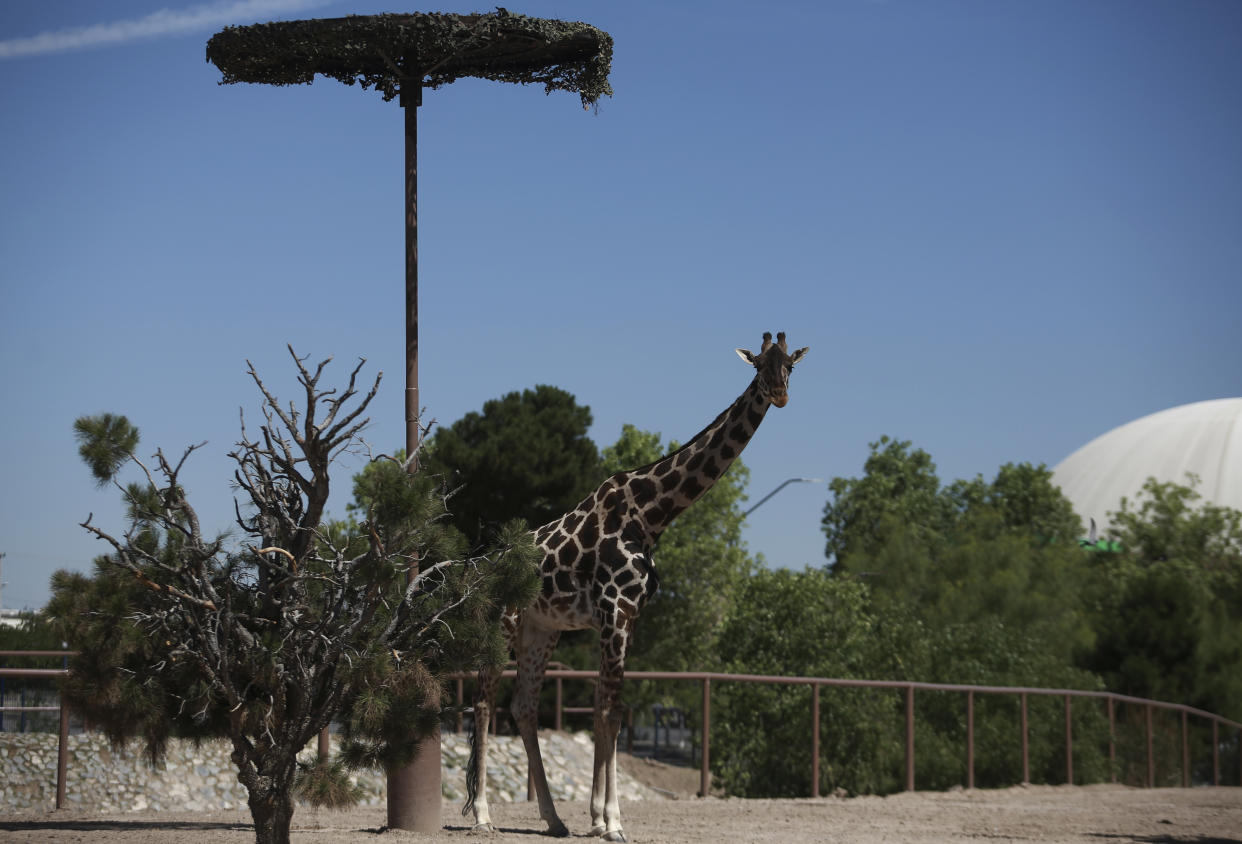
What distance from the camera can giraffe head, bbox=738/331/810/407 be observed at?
1068 centimetres

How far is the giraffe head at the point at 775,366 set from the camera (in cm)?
1068

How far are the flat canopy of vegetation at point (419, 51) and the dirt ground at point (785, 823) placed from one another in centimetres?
559

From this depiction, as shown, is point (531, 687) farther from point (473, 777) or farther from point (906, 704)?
point (906, 704)

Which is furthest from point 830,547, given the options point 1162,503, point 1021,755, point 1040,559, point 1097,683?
point 1021,755

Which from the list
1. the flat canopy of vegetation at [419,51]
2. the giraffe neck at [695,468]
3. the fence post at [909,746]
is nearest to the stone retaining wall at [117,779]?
the giraffe neck at [695,468]

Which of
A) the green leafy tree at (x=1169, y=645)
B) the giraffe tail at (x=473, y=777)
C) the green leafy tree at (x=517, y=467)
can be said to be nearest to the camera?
the giraffe tail at (x=473, y=777)

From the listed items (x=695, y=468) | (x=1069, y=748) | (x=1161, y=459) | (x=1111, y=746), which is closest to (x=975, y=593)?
(x=1111, y=746)

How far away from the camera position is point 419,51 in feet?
34.2

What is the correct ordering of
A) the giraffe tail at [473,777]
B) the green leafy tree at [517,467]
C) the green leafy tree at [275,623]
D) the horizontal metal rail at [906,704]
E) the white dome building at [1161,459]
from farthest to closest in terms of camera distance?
the white dome building at [1161,459] → the green leafy tree at [517,467] → the horizontal metal rail at [906,704] → the giraffe tail at [473,777] → the green leafy tree at [275,623]

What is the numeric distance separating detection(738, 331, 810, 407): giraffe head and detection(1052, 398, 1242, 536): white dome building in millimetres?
85488

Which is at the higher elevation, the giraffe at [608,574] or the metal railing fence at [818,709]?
the giraffe at [608,574]

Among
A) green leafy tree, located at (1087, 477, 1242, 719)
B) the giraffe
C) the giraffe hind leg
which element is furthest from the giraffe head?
green leafy tree, located at (1087, 477, 1242, 719)

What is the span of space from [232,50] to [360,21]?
952 millimetres

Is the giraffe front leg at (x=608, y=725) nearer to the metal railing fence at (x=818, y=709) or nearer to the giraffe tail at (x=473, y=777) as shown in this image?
the giraffe tail at (x=473, y=777)
